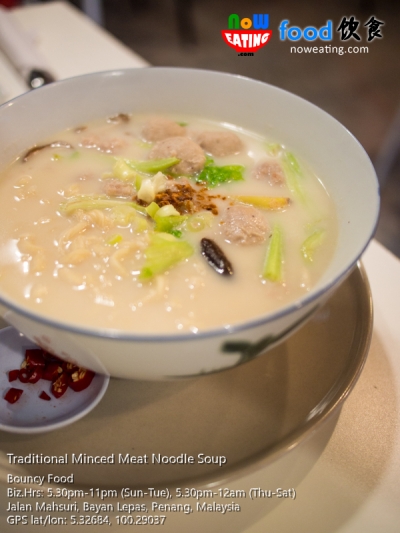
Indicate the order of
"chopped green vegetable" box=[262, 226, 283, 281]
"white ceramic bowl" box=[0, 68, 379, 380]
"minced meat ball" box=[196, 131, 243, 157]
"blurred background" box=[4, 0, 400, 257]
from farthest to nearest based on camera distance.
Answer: "blurred background" box=[4, 0, 400, 257] < "minced meat ball" box=[196, 131, 243, 157] < "chopped green vegetable" box=[262, 226, 283, 281] < "white ceramic bowl" box=[0, 68, 379, 380]

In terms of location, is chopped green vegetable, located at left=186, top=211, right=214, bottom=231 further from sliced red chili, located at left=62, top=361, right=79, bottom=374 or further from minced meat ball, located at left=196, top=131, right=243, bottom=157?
sliced red chili, located at left=62, top=361, right=79, bottom=374

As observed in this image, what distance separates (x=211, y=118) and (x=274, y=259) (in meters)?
0.88

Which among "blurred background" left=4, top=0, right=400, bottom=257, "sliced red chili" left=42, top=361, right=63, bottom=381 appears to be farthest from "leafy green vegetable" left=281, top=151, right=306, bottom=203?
Result: "blurred background" left=4, top=0, right=400, bottom=257

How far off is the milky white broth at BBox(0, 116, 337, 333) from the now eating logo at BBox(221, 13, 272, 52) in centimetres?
83

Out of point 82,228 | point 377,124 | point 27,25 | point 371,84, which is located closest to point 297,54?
point 371,84

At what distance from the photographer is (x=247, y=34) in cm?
219

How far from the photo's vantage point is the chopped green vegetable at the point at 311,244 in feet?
4.36

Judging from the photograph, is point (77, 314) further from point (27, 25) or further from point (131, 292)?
point (27, 25)

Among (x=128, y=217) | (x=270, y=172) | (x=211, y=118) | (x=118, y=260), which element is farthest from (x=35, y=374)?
(x=211, y=118)

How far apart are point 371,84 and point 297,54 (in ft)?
3.46

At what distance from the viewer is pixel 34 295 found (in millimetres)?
1180

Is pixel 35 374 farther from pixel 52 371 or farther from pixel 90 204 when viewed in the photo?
pixel 90 204

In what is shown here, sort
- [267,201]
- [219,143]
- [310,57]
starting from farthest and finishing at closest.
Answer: [310,57] → [219,143] → [267,201]

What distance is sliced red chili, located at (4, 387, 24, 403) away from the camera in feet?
3.57
